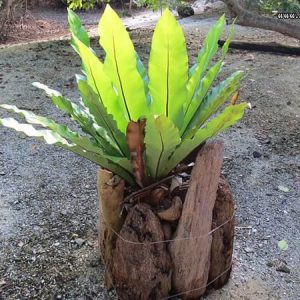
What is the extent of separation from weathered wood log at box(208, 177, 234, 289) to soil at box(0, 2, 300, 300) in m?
0.08

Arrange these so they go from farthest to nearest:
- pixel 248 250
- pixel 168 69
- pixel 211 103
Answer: pixel 248 250 < pixel 211 103 < pixel 168 69

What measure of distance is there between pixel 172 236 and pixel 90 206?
698mm

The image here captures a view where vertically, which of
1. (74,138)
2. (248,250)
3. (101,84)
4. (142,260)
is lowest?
(248,250)

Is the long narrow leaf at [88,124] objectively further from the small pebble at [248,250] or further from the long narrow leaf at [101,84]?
the small pebble at [248,250]

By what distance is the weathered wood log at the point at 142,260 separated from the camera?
Result: 134cm

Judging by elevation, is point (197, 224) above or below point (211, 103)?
below

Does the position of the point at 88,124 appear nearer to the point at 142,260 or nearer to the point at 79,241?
the point at 142,260

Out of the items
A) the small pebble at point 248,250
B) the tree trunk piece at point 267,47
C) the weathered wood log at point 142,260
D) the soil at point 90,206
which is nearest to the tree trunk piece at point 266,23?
the soil at point 90,206

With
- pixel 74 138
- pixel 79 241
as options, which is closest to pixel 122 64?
pixel 74 138

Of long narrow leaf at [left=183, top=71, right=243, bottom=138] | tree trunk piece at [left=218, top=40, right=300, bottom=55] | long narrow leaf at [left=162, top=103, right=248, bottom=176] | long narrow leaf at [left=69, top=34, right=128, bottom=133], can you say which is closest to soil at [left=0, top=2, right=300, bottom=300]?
long narrow leaf at [left=183, top=71, right=243, bottom=138]

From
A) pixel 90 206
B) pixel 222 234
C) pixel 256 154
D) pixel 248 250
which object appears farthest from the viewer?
pixel 256 154

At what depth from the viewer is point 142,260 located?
1.36 m

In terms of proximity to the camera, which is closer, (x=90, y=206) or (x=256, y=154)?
(x=90, y=206)

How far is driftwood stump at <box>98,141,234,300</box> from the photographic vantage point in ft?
4.41
